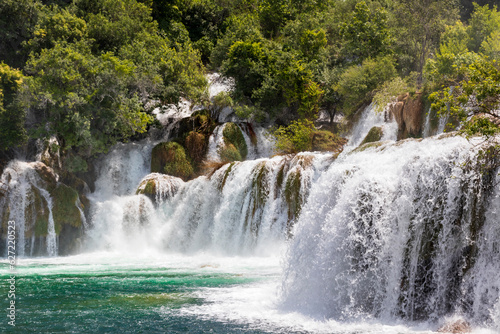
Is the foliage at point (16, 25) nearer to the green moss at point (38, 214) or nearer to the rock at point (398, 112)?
the green moss at point (38, 214)

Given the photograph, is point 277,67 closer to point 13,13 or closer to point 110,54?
point 110,54

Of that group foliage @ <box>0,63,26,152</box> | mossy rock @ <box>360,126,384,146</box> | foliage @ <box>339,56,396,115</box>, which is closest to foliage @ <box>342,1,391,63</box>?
foliage @ <box>339,56,396,115</box>

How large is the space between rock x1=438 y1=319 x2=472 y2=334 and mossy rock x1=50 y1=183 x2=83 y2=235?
1733cm

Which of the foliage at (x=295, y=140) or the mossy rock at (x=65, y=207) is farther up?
the foliage at (x=295, y=140)

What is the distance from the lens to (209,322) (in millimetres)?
9039

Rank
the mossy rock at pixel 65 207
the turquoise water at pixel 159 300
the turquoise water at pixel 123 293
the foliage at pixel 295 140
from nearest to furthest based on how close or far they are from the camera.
Result: 1. the turquoise water at pixel 159 300
2. the turquoise water at pixel 123 293
3. the mossy rock at pixel 65 207
4. the foliage at pixel 295 140

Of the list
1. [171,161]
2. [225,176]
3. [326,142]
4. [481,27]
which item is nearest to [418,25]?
[481,27]

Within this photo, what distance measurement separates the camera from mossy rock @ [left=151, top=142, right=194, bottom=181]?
24.7 m

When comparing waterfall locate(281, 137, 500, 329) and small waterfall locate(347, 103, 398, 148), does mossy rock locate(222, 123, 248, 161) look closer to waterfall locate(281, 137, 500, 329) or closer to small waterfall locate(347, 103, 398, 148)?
small waterfall locate(347, 103, 398, 148)

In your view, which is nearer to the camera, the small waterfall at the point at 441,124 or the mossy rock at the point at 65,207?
the small waterfall at the point at 441,124

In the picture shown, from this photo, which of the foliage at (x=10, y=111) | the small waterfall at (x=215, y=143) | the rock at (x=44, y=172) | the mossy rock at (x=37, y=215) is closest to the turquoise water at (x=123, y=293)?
the mossy rock at (x=37, y=215)

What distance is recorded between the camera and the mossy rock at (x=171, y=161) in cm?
2473

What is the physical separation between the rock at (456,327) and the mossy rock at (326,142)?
15706mm

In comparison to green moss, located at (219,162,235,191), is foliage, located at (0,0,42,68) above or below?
above
